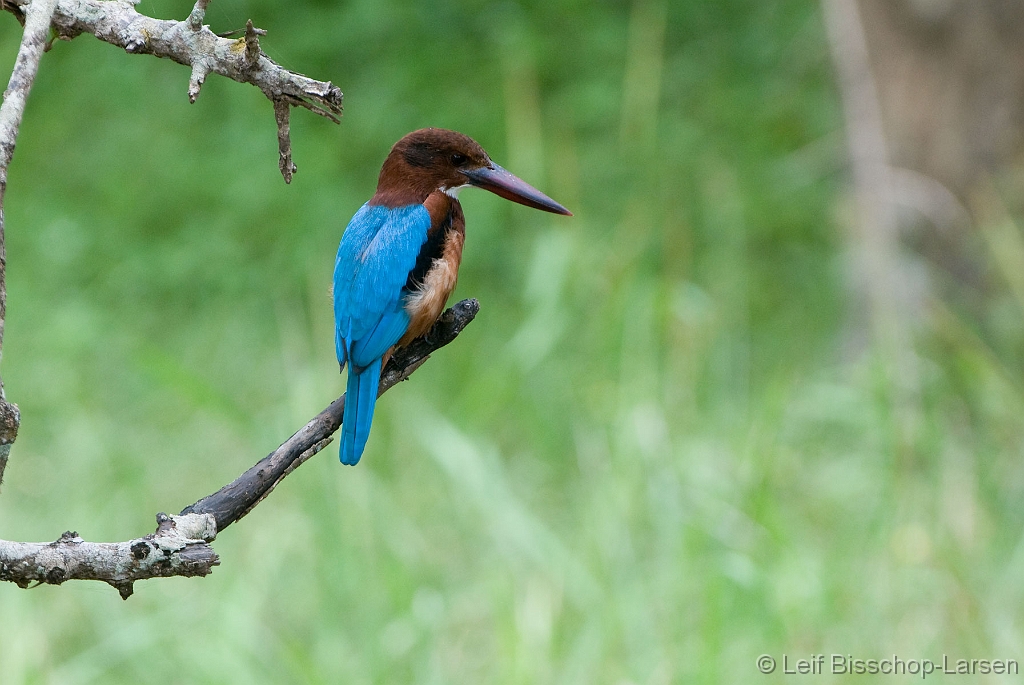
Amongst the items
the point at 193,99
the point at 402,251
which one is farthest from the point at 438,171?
the point at 193,99

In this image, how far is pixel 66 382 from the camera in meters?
4.10

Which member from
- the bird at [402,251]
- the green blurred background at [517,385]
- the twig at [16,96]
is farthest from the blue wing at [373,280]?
the twig at [16,96]

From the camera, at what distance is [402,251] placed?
3.30ft

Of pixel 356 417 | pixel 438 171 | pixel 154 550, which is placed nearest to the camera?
pixel 154 550

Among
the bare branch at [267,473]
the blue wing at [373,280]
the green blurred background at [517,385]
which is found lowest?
the bare branch at [267,473]

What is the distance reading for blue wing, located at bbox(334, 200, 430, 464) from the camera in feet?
3.19

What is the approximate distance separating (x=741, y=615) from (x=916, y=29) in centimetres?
273

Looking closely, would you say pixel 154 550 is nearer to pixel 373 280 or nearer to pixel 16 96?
pixel 16 96

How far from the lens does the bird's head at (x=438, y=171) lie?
0.90 meters

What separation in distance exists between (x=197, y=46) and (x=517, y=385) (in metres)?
2.23

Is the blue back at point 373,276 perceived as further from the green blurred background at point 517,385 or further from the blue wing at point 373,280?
the green blurred background at point 517,385

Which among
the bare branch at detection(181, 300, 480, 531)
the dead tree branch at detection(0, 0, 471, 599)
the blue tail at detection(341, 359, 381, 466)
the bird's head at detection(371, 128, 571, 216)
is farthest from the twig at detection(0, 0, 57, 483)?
the bird's head at detection(371, 128, 571, 216)

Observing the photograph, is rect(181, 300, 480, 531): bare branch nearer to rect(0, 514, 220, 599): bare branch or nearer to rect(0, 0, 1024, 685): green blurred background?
rect(0, 514, 220, 599): bare branch

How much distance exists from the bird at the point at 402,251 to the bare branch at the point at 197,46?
293mm
